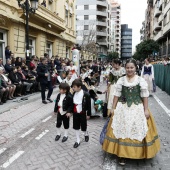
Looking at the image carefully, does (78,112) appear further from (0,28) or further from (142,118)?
(0,28)

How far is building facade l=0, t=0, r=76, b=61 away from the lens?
15484 mm

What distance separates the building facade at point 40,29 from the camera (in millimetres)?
15484

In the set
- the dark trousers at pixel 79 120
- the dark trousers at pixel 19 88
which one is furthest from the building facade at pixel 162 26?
the dark trousers at pixel 79 120

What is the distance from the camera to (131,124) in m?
4.12

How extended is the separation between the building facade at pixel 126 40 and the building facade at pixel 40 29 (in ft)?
428

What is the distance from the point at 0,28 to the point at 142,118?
12.9 meters

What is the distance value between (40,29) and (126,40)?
144538 millimetres

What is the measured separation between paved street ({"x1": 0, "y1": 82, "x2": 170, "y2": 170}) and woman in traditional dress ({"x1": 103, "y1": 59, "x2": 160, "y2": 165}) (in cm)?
28

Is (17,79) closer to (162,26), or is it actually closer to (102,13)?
(162,26)

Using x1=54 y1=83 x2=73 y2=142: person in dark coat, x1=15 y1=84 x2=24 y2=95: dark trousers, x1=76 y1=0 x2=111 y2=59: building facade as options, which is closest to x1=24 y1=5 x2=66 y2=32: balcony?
x1=15 y1=84 x2=24 y2=95: dark trousers

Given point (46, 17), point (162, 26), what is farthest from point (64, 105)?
point (162, 26)

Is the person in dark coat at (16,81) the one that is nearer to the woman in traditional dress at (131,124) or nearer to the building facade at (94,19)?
the woman in traditional dress at (131,124)

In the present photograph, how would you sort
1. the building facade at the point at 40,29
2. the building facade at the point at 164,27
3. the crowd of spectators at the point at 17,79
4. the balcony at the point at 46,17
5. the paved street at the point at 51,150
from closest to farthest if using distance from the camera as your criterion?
the paved street at the point at 51,150
the crowd of spectators at the point at 17,79
the building facade at the point at 40,29
the balcony at the point at 46,17
the building facade at the point at 164,27

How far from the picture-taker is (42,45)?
2100 cm
